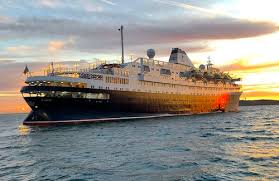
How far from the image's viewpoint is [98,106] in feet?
190

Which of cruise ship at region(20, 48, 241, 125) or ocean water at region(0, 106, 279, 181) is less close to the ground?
cruise ship at region(20, 48, 241, 125)

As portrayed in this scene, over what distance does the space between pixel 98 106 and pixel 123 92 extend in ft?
24.5

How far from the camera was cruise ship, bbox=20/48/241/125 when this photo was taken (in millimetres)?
54094

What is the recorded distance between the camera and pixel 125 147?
27.1 m

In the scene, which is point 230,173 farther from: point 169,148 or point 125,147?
point 125,147

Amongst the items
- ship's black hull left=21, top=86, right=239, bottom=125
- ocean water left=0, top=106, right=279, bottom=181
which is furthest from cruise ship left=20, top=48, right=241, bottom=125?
ocean water left=0, top=106, right=279, bottom=181

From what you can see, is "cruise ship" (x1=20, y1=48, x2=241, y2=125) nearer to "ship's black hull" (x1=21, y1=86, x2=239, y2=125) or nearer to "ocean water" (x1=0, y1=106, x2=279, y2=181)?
"ship's black hull" (x1=21, y1=86, x2=239, y2=125)

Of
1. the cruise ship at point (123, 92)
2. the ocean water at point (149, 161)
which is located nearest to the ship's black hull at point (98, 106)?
the cruise ship at point (123, 92)

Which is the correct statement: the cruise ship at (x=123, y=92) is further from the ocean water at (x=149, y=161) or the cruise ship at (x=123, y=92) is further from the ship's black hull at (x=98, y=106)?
the ocean water at (x=149, y=161)

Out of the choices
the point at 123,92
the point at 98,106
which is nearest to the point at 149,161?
the point at 98,106

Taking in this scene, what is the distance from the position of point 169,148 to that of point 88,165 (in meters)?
7.70

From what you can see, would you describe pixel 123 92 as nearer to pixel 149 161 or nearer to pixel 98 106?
pixel 98 106

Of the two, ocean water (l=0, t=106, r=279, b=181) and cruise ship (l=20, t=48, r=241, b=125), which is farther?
cruise ship (l=20, t=48, r=241, b=125)

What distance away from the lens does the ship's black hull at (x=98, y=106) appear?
5381 centimetres
